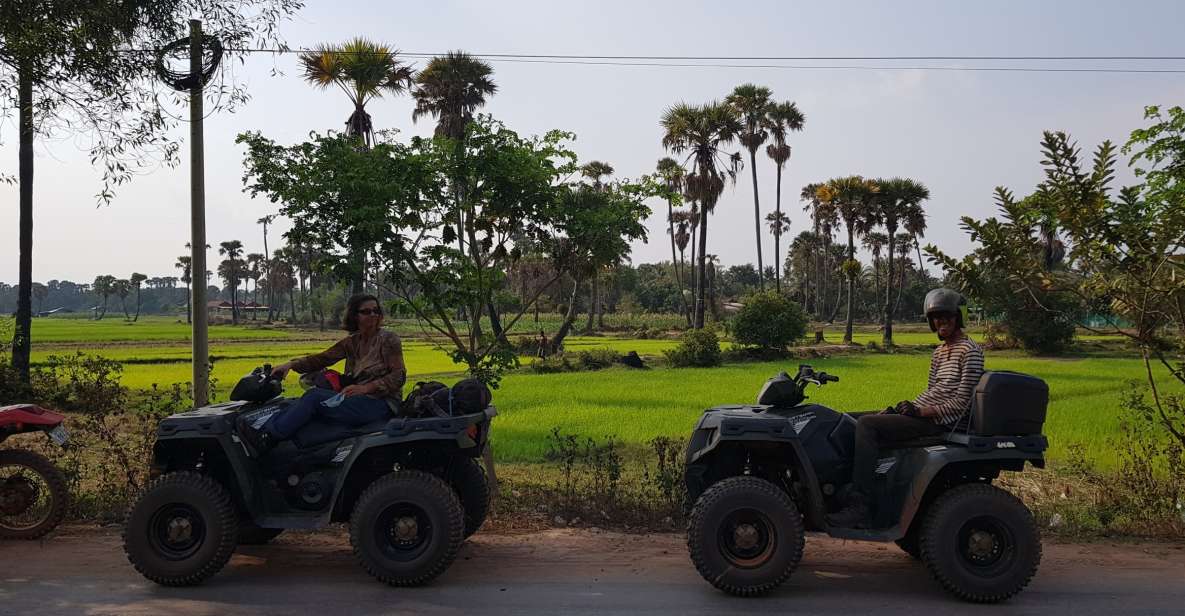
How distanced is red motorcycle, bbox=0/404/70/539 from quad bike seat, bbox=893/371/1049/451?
6.51 metres

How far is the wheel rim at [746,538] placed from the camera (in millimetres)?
4965

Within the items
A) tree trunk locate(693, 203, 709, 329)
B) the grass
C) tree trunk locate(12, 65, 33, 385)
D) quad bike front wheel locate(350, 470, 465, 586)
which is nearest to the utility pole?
the grass

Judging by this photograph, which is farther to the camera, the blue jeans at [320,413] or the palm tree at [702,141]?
the palm tree at [702,141]

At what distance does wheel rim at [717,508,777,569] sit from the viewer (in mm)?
4965

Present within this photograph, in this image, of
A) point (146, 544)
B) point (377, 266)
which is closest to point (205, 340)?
point (377, 266)

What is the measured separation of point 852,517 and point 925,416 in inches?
31.3

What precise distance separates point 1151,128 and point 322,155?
1016cm

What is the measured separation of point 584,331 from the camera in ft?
194

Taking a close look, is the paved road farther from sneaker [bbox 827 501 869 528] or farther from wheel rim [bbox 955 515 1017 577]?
sneaker [bbox 827 501 869 528]

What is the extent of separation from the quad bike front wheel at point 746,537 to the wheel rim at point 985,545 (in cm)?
99

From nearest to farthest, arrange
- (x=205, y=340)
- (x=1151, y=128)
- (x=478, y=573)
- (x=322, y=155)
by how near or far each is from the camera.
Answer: (x=478, y=573)
(x=322, y=155)
(x=205, y=340)
(x=1151, y=128)

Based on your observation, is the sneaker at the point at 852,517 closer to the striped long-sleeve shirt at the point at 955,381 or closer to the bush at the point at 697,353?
the striped long-sleeve shirt at the point at 955,381

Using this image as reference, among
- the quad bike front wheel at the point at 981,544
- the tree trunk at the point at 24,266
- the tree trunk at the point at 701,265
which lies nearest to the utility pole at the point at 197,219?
the quad bike front wheel at the point at 981,544

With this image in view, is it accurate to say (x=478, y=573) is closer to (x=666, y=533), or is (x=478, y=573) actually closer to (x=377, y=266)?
(x=666, y=533)
